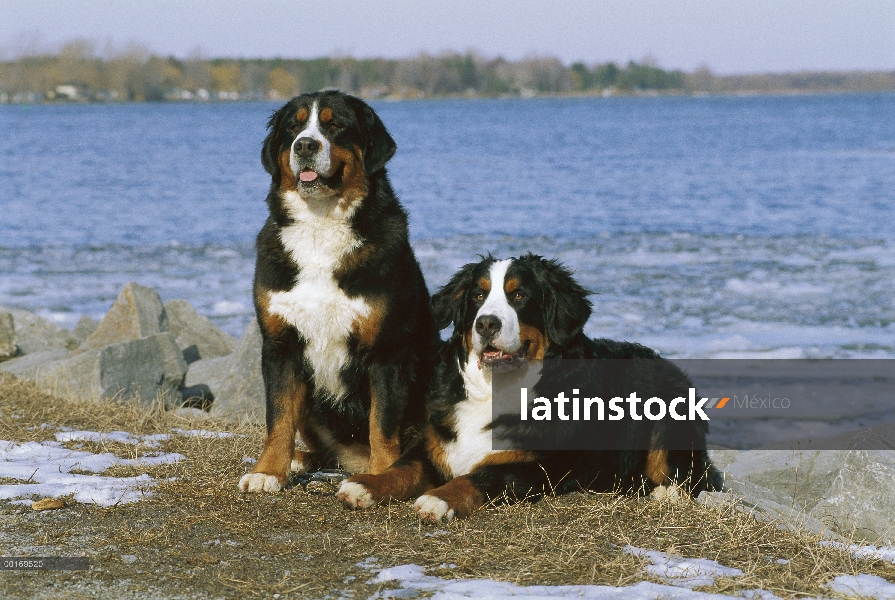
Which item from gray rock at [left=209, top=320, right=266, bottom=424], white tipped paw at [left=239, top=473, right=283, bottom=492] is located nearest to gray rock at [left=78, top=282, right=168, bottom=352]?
gray rock at [left=209, top=320, right=266, bottom=424]

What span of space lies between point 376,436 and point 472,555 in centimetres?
129

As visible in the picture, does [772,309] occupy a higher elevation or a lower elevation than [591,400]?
lower

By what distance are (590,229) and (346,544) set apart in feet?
55.3

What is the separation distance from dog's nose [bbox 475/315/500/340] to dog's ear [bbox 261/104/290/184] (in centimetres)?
142

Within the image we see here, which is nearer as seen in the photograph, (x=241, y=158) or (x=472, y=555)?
(x=472, y=555)

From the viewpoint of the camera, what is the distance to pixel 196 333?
414 inches

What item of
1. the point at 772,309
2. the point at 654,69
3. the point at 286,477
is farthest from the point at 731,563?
the point at 654,69

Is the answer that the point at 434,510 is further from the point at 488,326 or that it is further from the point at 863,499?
the point at 863,499

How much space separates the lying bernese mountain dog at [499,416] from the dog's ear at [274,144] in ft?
3.64

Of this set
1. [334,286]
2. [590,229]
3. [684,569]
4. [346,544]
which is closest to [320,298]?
[334,286]

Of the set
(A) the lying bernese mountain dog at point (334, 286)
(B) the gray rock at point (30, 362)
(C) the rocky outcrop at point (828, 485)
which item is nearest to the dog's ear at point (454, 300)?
(A) the lying bernese mountain dog at point (334, 286)

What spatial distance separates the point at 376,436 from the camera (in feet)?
16.9

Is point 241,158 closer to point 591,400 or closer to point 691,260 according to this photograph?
point 691,260

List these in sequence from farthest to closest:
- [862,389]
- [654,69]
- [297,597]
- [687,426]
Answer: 1. [654,69]
2. [862,389]
3. [687,426]
4. [297,597]
